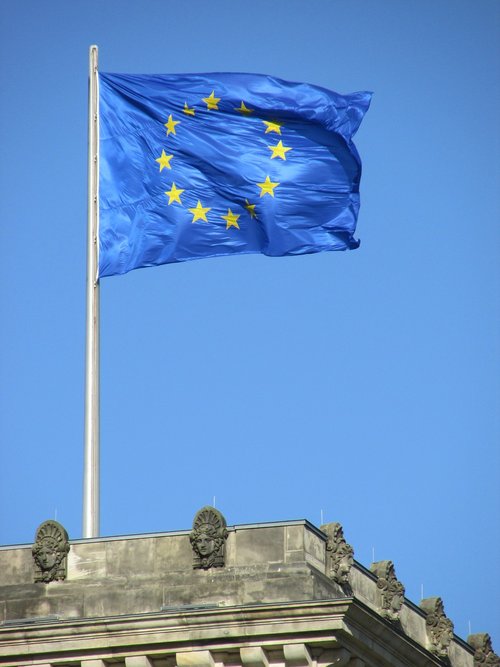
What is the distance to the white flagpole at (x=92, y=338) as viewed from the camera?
64.5m

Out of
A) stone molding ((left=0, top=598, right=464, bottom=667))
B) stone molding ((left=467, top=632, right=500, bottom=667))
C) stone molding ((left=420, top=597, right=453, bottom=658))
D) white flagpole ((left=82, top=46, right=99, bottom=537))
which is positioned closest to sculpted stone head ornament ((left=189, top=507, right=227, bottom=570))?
stone molding ((left=0, top=598, right=464, bottom=667))

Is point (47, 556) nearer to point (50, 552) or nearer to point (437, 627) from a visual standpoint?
point (50, 552)

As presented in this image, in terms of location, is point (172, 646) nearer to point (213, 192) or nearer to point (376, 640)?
point (376, 640)

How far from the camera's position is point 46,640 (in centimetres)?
6066

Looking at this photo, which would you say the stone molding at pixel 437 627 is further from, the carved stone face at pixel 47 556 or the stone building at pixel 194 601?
the carved stone face at pixel 47 556

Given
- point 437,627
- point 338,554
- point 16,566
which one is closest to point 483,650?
point 437,627

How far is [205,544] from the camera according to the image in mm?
60812

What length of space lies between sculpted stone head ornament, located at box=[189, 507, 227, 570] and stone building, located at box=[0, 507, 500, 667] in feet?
0.08

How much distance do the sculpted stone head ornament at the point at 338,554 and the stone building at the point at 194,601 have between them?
0.12 ft

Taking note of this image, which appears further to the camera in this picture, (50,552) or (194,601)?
(50,552)

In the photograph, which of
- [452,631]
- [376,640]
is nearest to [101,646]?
[376,640]

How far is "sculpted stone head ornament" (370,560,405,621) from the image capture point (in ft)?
213

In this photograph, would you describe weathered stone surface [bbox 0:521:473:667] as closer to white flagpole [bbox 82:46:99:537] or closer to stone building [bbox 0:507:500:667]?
stone building [bbox 0:507:500:667]

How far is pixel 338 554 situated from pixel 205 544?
357 centimetres
